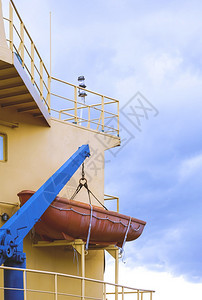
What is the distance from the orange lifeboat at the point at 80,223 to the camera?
58.6 ft

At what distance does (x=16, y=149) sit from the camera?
18484 mm

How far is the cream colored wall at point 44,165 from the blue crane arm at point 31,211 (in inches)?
35.9

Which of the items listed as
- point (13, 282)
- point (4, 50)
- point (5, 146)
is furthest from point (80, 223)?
point (4, 50)

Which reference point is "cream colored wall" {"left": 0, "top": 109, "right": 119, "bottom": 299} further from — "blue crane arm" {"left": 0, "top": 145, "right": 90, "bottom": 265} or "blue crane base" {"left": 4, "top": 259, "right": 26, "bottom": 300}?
"blue crane base" {"left": 4, "top": 259, "right": 26, "bottom": 300}

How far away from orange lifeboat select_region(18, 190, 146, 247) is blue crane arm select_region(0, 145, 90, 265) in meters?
0.49

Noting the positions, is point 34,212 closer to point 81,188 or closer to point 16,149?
point 16,149

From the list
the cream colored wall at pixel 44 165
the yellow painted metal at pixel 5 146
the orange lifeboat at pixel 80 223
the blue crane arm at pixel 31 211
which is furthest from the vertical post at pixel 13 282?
the yellow painted metal at pixel 5 146

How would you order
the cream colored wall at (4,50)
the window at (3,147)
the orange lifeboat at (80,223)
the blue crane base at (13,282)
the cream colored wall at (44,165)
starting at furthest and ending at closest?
the cream colored wall at (44,165)
the window at (3,147)
the orange lifeboat at (80,223)
the cream colored wall at (4,50)
the blue crane base at (13,282)

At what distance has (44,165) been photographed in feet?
63.7

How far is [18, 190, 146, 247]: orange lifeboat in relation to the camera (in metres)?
17.9

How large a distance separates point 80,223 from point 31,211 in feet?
8.66

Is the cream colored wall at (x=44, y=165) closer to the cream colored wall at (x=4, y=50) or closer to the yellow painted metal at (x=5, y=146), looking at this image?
the yellow painted metal at (x=5, y=146)

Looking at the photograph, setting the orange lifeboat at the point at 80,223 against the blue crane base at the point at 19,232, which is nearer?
the blue crane base at the point at 19,232

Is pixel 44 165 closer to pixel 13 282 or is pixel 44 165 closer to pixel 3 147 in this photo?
pixel 3 147
